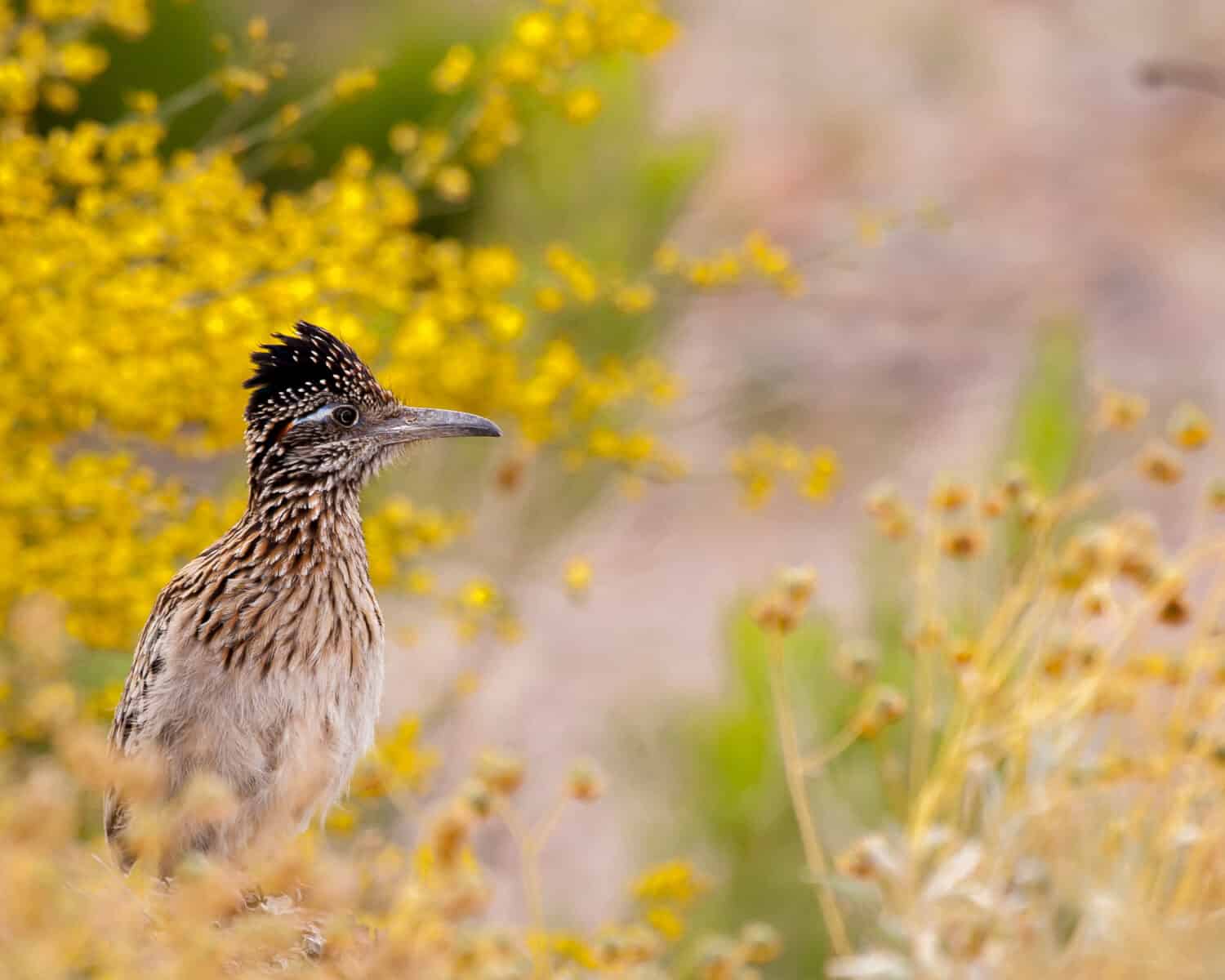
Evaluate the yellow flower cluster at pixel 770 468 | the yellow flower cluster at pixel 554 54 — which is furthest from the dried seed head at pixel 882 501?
the yellow flower cluster at pixel 554 54

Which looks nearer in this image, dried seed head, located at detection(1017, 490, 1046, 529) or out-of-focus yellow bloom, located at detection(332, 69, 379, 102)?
dried seed head, located at detection(1017, 490, 1046, 529)

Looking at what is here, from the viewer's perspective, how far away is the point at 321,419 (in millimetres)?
3941

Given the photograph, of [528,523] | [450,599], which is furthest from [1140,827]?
[528,523]

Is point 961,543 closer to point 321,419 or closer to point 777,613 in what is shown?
point 777,613

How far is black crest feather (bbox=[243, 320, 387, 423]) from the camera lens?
3873 mm

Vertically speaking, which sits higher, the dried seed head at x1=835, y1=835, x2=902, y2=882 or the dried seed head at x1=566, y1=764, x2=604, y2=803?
the dried seed head at x1=566, y1=764, x2=604, y2=803

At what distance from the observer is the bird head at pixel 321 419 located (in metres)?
3.88

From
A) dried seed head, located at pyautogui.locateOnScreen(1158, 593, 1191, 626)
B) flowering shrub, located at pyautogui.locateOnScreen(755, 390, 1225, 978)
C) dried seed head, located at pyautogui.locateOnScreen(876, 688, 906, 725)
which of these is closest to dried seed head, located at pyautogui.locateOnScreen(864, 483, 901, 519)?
flowering shrub, located at pyautogui.locateOnScreen(755, 390, 1225, 978)

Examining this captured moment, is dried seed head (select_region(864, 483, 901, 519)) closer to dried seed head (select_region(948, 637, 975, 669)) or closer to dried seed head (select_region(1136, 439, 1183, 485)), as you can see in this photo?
dried seed head (select_region(948, 637, 975, 669))

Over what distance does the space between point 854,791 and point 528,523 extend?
8.51 ft

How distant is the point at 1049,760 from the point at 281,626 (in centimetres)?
154

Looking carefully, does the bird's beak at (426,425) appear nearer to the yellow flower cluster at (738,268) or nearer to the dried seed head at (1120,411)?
the yellow flower cluster at (738,268)

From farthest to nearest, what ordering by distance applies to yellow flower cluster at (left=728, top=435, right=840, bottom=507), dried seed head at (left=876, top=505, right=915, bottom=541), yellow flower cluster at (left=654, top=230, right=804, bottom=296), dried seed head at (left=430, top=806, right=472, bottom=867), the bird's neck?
yellow flower cluster at (left=728, top=435, right=840, bottom=507), yellow flower cluster at (left=654, top=230, right=804, bottom=296), dried seed head at (left=876, top=505, right=915, bottom=541), the bird's neck, dried seed head at (left=430, top=806, right=472, bottom=867)

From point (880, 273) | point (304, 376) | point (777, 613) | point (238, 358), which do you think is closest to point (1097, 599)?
point (777, 613)
